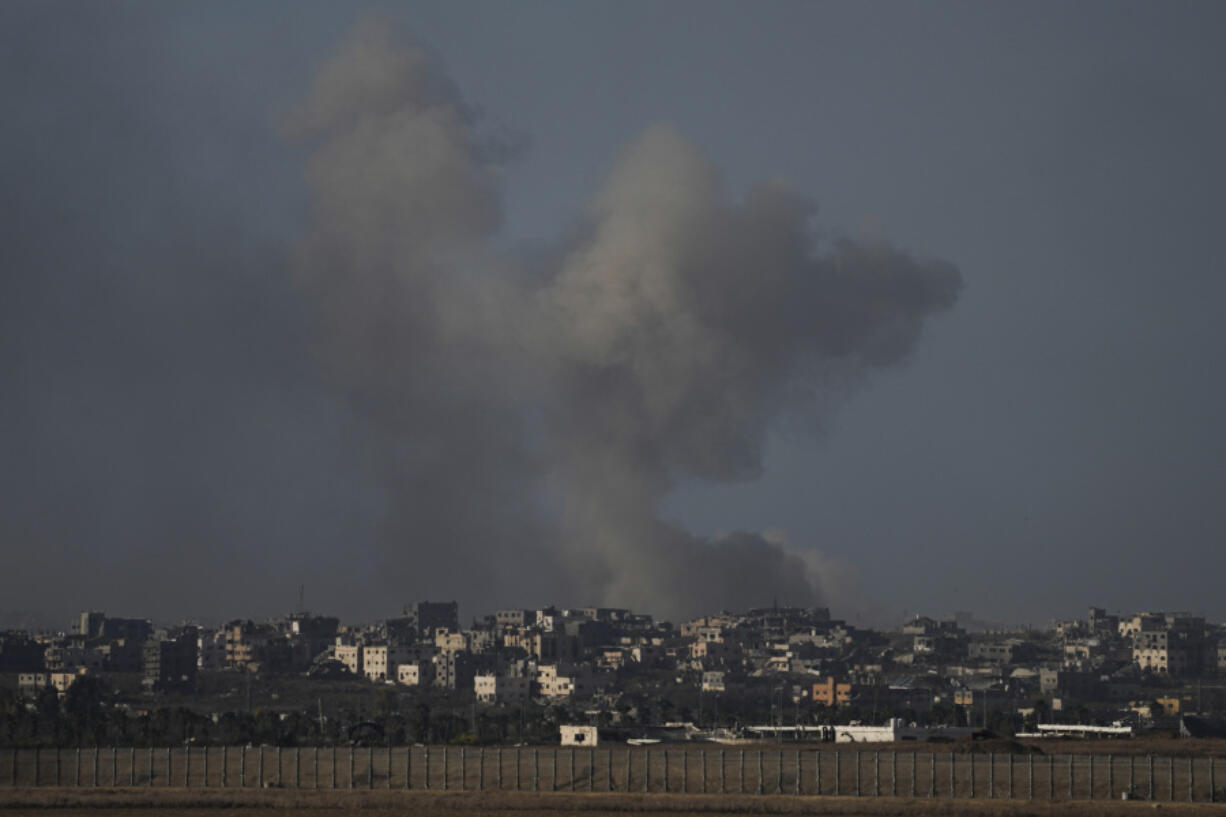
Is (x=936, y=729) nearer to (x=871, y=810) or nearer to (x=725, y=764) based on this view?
(x=725, y=764)

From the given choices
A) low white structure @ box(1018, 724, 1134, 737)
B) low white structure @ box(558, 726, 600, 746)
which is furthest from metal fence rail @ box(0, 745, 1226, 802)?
low white structure @ box(1018, 724, 1134, 737)

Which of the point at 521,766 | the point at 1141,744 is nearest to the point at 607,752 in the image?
the point at 521,766

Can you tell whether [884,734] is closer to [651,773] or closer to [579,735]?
[579,735]

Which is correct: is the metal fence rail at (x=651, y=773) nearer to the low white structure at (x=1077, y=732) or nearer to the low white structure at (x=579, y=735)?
the low white structure at (x=579, y=735)

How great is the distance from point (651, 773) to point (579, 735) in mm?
52852

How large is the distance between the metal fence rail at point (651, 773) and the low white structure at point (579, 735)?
4153 cm

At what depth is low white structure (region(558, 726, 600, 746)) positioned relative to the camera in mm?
143500

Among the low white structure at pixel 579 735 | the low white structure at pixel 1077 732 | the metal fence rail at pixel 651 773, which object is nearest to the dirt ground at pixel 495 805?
the metal fence rail at pixel 651 773

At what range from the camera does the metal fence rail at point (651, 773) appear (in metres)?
87.9

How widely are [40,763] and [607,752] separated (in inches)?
1289

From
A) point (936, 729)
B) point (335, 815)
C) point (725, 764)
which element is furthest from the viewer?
point (936, 729)

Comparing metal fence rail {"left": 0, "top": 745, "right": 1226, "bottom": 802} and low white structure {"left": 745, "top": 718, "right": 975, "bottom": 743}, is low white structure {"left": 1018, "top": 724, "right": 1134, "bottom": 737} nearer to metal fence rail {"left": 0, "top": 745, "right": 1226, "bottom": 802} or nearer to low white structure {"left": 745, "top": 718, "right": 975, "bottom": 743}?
low white structure {"left": 745, "top": 718, "right": 975, "bottom": 743}

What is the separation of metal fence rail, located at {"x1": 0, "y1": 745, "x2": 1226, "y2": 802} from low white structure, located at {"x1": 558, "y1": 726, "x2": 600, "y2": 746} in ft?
136

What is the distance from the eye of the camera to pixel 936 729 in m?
156
